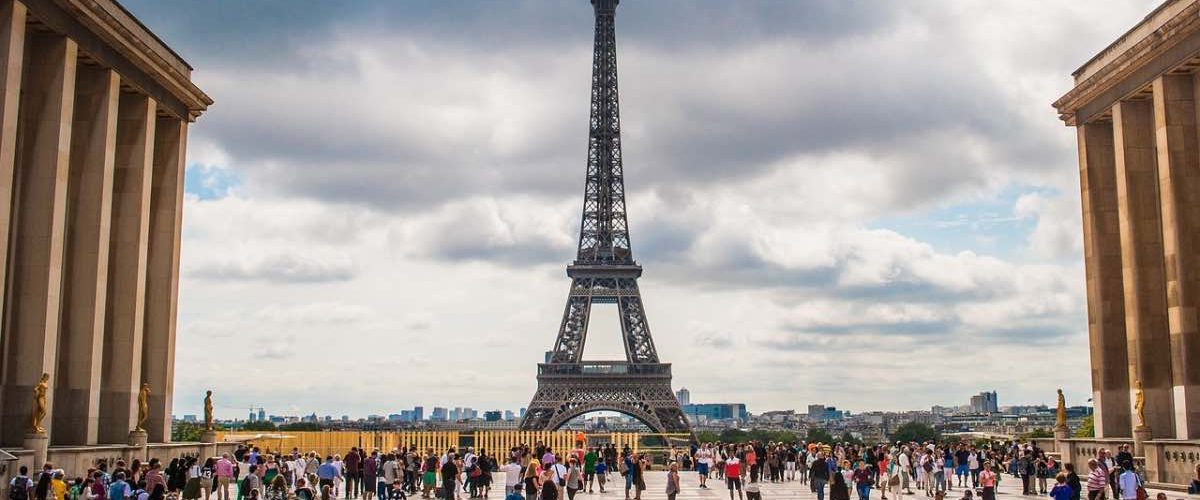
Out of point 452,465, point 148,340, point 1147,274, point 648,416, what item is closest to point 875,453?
point 1147,274

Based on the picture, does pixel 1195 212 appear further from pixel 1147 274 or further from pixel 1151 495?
pixel 1151 495

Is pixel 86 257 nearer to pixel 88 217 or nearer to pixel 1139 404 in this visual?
pixel 88 217

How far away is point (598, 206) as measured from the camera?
5049 inches

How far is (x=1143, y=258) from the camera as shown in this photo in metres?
48.8

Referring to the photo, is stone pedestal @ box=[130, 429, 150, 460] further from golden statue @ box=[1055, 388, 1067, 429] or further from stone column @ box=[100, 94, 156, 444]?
golden statue @ box=[1055, 388, 1067, 429]

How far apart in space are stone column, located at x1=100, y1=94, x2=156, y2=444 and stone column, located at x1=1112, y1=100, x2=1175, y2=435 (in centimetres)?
3820

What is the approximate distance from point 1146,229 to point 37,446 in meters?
40.5

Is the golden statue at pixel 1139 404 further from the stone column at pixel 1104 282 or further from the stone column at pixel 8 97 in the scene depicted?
the stone column at pixel 8 97

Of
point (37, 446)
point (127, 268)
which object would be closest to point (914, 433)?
point (127, 268)

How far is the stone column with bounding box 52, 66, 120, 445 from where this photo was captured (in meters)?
42.2

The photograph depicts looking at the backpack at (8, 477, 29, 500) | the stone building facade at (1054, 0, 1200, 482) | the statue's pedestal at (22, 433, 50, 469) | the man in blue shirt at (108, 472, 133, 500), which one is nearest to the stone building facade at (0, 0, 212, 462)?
the statue's pedestal at (22, 433, 50, 469)

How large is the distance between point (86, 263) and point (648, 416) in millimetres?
79947

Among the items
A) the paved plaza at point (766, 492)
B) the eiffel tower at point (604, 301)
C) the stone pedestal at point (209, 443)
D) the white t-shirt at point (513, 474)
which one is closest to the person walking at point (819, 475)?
the paved plaza at point (766, 492)

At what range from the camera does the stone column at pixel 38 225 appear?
3834 centimetres
